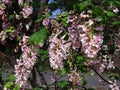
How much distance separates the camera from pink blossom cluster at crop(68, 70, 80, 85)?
456 centimetres

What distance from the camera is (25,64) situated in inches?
176

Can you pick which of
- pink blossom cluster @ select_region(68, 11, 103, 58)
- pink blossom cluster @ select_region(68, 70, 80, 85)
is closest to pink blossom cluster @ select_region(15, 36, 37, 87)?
pink blossom cluster @ select_region(68, 70, 80, 85)

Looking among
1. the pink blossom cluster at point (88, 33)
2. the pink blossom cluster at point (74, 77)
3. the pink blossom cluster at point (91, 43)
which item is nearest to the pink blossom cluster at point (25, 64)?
the pink blossom cluster at point (74, 77)

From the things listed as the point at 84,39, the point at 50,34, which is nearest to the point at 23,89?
the point at 50,34

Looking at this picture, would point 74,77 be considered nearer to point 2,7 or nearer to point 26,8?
point 26,8

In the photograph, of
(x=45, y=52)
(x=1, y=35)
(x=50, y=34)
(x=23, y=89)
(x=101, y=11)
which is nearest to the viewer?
(x=101, y=11)

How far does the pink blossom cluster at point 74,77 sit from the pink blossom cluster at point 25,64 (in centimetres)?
50

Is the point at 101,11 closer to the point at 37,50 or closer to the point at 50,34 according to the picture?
the point at 50,34

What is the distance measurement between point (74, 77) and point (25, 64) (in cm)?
64

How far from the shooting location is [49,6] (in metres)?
5.01

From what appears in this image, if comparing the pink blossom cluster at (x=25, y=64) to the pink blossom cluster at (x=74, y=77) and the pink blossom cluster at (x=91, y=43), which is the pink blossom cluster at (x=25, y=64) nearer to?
the pink blossom cluster at (x=74, y=77)

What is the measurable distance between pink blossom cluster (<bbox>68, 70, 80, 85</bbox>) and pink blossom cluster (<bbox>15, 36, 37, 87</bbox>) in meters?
0.50

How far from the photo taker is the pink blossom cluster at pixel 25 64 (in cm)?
446

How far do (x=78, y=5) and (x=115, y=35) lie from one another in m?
2.70
